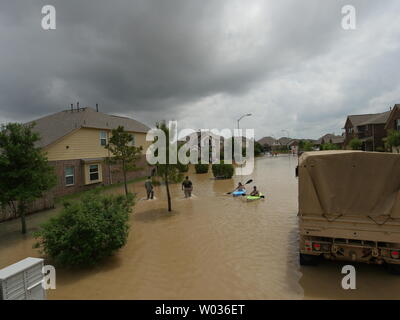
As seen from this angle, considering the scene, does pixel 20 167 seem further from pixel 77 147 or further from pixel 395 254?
pixel 395 254

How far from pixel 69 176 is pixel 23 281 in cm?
1711

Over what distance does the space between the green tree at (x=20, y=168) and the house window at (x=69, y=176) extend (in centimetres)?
916

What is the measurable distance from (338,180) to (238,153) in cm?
4307

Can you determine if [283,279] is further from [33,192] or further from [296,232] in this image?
[33,192]

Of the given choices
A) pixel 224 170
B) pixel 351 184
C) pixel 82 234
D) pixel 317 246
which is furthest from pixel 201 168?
pixel 351 184

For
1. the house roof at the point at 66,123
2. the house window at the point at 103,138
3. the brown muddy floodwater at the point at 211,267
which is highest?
the house roof at the point at 66,123

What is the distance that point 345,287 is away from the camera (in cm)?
550

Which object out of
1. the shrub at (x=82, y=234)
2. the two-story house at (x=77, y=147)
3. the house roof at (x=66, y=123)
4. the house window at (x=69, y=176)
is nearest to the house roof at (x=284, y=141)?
the house roof at (x=66, y=123)

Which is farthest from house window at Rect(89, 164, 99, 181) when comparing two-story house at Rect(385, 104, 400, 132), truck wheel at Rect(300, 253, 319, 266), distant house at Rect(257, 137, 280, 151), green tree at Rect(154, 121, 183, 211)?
distant house at Rect(257, 137, 280, 151)

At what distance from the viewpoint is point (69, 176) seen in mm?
19438

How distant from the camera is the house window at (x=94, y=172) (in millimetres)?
21547

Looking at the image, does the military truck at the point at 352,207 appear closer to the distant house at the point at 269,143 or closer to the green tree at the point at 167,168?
the green tree at the point at 167,168

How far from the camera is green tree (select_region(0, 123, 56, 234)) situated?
31.5 feet
